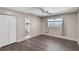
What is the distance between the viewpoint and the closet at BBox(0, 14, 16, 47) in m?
3.12

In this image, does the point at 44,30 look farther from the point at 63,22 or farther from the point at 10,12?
the point at 10,12

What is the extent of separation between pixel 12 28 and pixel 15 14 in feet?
2.90

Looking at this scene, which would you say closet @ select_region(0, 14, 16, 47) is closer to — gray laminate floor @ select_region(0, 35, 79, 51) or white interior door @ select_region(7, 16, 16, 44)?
white interior door @ select_region(7, 16, 16, 44)

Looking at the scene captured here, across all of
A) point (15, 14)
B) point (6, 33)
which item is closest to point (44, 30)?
point (15, 14)

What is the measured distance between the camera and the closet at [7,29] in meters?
3.12

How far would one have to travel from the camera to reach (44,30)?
7156 mm

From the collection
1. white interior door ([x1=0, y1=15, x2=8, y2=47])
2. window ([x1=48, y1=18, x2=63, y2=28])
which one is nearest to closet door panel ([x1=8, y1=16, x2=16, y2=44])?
white interior door ([x1=0, y1=15, x2=8, y2=47])

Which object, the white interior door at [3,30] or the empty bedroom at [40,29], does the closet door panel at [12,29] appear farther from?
the white interior door at [3,30]

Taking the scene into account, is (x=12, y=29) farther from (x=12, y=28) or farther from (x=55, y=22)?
(x=55, y=22)

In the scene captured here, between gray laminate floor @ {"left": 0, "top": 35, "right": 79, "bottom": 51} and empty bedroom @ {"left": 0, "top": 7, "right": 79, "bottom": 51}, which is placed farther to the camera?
empty bedroom @ {"left": 0, "top": 7, "right": 79, "bottom": 51}

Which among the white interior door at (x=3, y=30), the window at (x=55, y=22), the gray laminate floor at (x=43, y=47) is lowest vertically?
the gray laminate floor at (x=43, y=47)

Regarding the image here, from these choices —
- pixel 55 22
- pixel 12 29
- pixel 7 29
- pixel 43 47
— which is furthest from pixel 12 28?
pixel 55 22

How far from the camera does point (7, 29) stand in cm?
342

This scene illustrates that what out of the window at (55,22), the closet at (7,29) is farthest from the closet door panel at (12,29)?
the window at (55,22)
